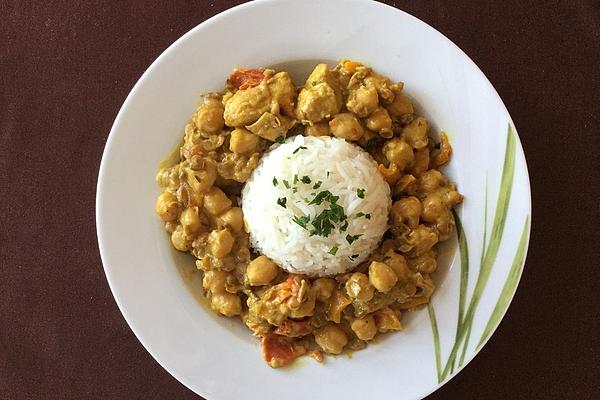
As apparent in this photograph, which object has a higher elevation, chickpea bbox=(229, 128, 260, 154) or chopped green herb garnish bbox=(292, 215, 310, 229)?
chickpea bbox=(229, 128, 260, 154)

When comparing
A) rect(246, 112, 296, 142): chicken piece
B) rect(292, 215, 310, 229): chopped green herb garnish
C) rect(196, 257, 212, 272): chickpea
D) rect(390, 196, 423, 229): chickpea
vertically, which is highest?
rect(246, 112, 296, 142): chicken piece

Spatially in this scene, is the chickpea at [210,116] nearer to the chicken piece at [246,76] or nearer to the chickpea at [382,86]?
the chicken piece at [246,76]

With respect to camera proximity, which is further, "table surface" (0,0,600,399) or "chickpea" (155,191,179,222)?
"table surface" (0,0,600,399)

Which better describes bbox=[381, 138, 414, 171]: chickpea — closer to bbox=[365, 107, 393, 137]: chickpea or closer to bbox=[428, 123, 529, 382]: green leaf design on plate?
bbox=[365, 107, 393, 137]: chickpea

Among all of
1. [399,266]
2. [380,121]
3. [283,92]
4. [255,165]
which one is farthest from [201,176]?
[399,266]

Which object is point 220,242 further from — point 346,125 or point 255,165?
point 346,125

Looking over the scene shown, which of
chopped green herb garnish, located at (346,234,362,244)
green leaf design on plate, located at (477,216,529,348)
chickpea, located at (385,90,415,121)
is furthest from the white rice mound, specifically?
green leaf design on plate, located at (477,216,529,348)
